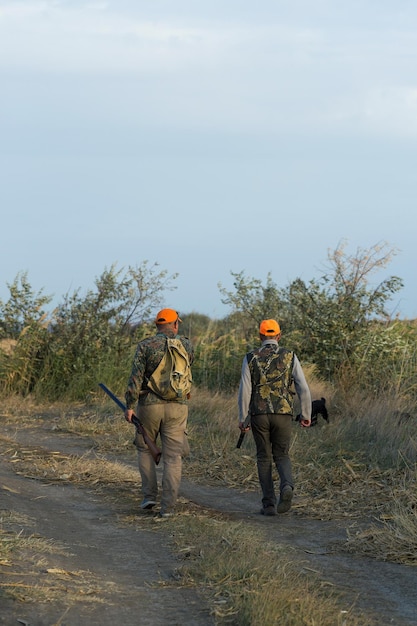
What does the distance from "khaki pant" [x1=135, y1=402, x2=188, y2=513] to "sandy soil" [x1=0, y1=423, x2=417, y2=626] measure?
457 millimetres

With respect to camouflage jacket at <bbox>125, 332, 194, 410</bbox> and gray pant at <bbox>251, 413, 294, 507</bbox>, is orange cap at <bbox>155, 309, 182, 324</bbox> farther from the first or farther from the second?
gray pant at <bbox>251, 413, 294, 507</bbox>

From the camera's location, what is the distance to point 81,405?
18688mm

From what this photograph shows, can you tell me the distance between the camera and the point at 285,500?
33.7ft

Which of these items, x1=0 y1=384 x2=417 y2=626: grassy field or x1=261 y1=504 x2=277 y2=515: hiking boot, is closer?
x1=0 y1=384 x2=417 y2=626: grassy field

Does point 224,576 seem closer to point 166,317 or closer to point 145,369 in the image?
point 145,369

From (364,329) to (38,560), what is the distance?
11.5 meters

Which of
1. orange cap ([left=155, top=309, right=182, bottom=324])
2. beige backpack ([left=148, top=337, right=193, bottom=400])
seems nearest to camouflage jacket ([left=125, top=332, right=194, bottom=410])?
beige backpack ([left=148, top=337, right=193, bottom=400])

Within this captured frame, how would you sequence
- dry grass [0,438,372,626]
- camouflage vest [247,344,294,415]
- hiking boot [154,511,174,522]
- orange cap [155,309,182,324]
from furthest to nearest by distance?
camouflage vest [247,344,294,415], orange cap [155,309,182,324], hiking boot [154,511,174,522], dry grass [0,438,372,626]

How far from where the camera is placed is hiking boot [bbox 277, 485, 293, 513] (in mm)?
10234

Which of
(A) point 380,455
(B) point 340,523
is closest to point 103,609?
(B) point 340,523

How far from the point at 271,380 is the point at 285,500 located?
1.25 metres

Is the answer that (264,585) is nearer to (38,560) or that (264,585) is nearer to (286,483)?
(38,560)

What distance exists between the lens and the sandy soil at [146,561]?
6.26 metres

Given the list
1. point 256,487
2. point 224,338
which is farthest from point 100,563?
point 224,338
